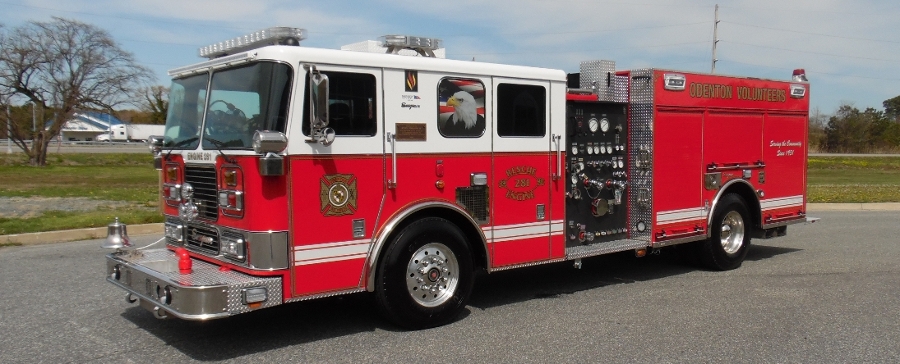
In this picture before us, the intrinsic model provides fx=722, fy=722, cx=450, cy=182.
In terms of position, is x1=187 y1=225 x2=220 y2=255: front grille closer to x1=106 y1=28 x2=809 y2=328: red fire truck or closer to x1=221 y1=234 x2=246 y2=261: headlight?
x1=106 y1=28 x2=809 y2=328: red fire truck

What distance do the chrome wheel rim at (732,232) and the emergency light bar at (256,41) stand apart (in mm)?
6010

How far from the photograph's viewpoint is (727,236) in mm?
9109

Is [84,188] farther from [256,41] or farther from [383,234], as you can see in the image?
[383,234]

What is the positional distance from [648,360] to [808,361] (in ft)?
3.82

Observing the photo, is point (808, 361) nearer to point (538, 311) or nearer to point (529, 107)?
point (538, 311)

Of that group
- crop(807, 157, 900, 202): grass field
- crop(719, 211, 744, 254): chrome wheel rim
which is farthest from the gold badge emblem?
crop(807, 157, 900, 202): grass field

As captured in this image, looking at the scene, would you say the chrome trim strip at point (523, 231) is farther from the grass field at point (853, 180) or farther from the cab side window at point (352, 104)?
the grass field at point (853, 180)

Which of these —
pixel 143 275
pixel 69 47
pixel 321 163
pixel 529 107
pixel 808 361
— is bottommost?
pixel 808 361

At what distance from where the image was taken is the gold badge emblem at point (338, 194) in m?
5.48

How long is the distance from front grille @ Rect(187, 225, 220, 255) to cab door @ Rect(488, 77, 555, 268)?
2.37m

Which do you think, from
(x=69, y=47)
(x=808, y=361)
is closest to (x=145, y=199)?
(x=808, y=361)

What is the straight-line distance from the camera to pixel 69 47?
106 ft

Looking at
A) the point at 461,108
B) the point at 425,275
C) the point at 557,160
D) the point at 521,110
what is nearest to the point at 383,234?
the point at 425,275

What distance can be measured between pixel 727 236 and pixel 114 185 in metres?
18.0
